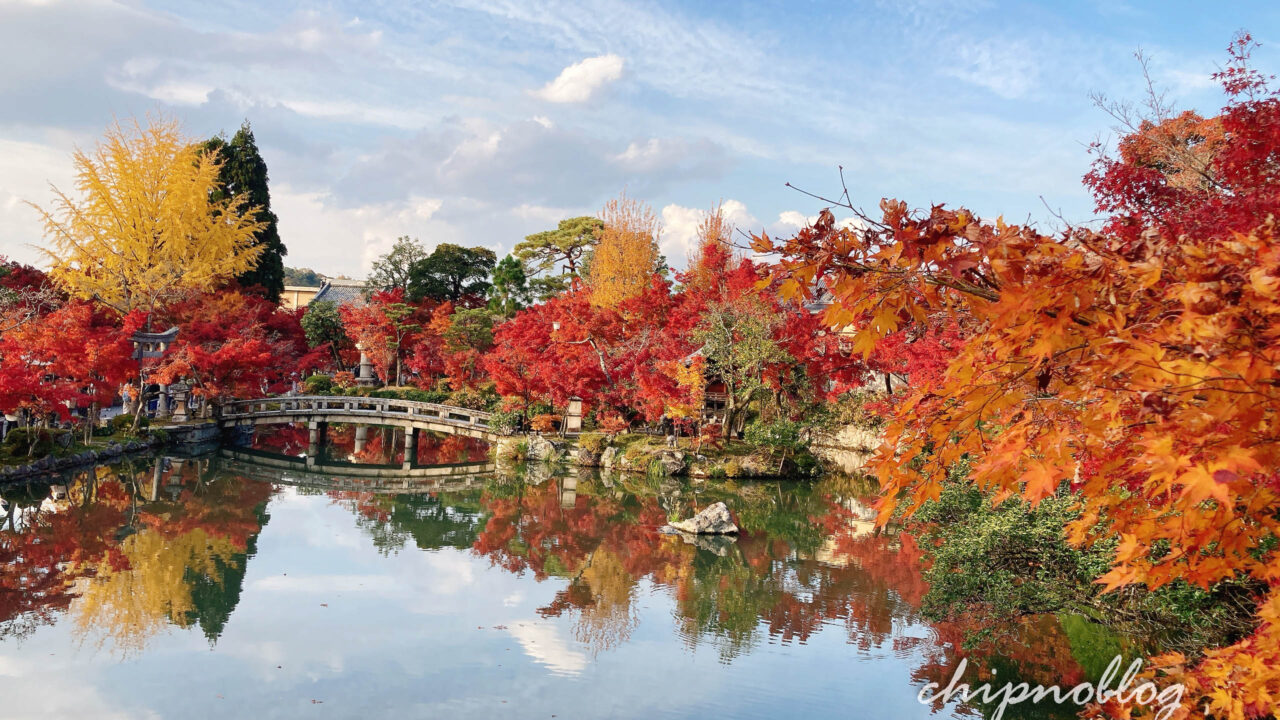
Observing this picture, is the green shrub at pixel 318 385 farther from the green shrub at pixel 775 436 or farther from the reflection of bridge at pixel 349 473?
the green shrub at pixel 775 436

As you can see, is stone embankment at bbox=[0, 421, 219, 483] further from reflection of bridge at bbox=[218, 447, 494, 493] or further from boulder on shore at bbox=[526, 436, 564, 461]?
boulder on shore at bbox=[526, 436, 564, 461]

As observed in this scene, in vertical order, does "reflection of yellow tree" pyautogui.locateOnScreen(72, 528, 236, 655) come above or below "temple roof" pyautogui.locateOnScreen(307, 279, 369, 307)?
below

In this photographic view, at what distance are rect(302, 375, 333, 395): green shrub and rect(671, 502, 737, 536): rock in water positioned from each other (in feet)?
57.0

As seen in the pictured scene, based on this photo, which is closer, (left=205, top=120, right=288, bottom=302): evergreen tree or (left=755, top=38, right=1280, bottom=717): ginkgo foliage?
(left=755, top=38, right=1280, bottom=717): ginkgo foliage

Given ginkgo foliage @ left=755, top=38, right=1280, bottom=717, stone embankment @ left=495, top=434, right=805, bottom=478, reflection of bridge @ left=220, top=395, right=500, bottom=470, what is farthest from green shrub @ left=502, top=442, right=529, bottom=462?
ginkgo foliage @ left=755, top=38, right=1280, bottom=717

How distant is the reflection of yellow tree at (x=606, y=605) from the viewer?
25.5ft

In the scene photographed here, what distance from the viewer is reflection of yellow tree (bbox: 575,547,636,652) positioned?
25.5ft

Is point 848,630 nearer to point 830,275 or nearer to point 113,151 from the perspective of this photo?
point 830,275

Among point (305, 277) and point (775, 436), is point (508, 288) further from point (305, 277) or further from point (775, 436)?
point (305, 277)

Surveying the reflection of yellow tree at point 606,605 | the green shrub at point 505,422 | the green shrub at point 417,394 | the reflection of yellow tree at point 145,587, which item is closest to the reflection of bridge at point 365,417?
the green shrub at point 505,422

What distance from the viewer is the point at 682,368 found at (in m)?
17.5

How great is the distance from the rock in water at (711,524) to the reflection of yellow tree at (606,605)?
58.9 inches

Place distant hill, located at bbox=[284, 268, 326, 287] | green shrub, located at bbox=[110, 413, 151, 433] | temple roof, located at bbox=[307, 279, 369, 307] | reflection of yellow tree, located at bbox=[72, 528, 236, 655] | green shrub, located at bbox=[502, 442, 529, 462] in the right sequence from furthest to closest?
1. distant hill, located at bbox=[284, 268, 326, 287]
2. temple roof, located at bbox=[307, 279, 369, 307]
3. green shrub, located at bbox=[502, 442, 529, 462]
4. green shrub, located at bbox=[110, 413, 151, 433]
5. reflection of yellow tree, located at bbox=[72, 528, 236, 655]

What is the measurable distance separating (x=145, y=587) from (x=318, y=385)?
18371mm
